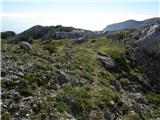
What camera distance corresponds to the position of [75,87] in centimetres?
2942

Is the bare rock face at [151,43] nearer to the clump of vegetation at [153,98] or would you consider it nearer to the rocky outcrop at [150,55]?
the rocky outcrop at [150,55]

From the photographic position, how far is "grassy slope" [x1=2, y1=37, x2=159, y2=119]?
24.3m

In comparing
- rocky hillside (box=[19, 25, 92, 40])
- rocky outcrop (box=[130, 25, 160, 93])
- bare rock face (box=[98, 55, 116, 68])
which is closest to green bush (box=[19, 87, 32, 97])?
bare rock face (box=[98, 55, 116, 68])

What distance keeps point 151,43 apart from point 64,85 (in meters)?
30.6

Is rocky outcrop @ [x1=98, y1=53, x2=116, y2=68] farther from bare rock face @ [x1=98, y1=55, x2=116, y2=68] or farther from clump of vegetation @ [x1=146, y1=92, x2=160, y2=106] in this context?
clump of vegetation @ [x1=146, y1=92, x2=160, y2=106]

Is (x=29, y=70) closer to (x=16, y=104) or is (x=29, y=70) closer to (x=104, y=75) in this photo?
(x=16, y=104)

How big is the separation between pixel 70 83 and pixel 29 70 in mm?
4480

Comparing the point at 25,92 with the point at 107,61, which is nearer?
the point at 25,92

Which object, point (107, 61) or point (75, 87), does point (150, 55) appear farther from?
point (75, 87)

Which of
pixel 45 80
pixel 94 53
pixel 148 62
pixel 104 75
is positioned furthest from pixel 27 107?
pixel 148 62

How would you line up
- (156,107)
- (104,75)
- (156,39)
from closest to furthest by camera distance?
(156,107), (104,75), (156,39)

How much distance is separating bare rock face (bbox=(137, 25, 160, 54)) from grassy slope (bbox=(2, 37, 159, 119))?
1276cm

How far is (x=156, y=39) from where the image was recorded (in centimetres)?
5412

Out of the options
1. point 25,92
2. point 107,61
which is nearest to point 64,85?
point 25,92
